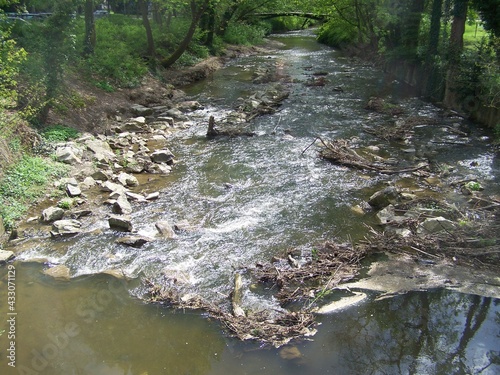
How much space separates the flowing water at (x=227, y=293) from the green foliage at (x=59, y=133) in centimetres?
345

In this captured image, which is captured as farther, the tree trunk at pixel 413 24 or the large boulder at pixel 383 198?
the tree trunk at pixel 413 24

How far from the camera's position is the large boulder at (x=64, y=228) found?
936 cm

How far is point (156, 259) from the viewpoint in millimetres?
8703

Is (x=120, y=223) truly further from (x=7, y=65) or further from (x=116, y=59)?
(x=116, y=59)

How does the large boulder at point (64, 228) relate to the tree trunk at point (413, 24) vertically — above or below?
below

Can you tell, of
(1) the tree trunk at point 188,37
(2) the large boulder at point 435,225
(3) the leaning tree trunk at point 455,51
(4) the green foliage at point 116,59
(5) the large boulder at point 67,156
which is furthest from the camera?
(1) the tree trunk at point 188,37

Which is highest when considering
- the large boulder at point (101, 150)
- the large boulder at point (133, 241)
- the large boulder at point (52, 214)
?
the large boulder at point (101, 150)

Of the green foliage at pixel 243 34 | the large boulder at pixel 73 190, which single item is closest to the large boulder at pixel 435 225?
the large boulder at pixel 73 190

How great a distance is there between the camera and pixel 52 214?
9.88 metres

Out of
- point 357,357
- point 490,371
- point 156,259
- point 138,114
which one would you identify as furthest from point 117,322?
point 138,114

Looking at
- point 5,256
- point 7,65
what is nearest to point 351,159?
point 5,256

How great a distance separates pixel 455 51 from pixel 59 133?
55.4ft

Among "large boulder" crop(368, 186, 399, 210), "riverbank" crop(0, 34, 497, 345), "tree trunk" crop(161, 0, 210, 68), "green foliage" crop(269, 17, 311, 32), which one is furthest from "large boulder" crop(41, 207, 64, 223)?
"green foliage" crop(269, 17, 311, 32)

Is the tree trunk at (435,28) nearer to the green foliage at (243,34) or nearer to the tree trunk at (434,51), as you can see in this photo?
the tree trunk at (434,51)
